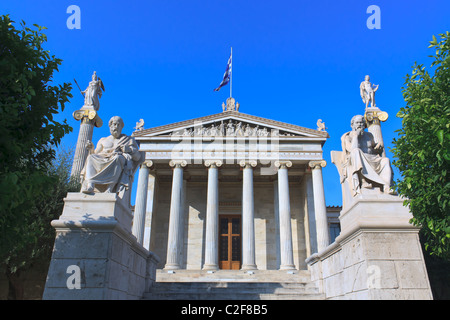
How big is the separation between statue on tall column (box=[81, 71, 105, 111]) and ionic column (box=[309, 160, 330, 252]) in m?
15.7

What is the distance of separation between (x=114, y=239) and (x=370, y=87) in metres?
22.5

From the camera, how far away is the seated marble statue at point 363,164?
6.62 m

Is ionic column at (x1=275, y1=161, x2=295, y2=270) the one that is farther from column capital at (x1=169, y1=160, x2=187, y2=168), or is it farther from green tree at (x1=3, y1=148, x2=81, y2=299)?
green tree at (x1=3, y1=148, x2=81, y2=299)

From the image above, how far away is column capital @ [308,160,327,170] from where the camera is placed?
22.5m

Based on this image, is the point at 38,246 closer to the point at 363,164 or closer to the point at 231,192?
the point at 363,164

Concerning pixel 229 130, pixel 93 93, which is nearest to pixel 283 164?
pixel 229 130

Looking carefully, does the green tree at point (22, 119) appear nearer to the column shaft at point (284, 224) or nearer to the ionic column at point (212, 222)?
the ionic column at point (212, 222)

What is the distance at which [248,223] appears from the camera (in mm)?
20672

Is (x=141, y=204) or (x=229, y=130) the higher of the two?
(x=229, y=130)

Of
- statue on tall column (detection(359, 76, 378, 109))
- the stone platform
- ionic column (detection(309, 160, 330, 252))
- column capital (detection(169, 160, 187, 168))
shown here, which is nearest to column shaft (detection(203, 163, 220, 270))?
column capital (detection(169, 160, 187, 168))

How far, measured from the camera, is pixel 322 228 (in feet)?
68.2

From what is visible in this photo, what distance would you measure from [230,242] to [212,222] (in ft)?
14.9
